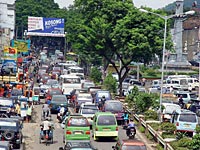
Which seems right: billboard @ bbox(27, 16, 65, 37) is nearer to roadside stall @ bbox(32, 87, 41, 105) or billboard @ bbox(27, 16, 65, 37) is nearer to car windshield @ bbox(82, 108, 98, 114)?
roadside stall @ bbox(32, 87, 41, 105)

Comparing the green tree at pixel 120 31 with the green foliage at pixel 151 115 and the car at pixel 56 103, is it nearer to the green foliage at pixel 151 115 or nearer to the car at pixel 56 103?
the car at pixel 56 103

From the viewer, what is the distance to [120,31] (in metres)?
58.8

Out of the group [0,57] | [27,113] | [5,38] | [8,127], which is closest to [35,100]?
[27,113]

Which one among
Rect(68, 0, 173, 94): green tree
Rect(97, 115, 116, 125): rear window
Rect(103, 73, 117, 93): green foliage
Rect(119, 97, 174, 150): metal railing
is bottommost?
Rect(119, 97, 174, 150): metal railing

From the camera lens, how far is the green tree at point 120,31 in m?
58.4

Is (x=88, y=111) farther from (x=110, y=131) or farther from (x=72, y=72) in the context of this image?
(x=72, y=72)

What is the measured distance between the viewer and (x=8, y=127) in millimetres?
28391

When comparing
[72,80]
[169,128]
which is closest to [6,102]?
[169,128]

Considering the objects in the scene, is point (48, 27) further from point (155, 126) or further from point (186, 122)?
point (186, 122)

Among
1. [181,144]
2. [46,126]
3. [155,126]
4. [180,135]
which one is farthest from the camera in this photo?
[155,126]

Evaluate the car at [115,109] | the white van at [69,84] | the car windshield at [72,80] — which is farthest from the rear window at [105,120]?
the car windshield at [72,80]

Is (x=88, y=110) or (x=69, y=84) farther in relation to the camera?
(x=69, y=84)

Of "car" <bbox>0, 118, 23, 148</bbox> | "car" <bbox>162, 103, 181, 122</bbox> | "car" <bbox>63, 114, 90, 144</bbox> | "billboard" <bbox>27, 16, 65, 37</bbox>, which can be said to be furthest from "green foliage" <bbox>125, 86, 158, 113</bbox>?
"billboard" <bbox>27, 16, 65, 37</bbox>

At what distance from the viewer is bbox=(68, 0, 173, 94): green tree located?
5841 centimetres
